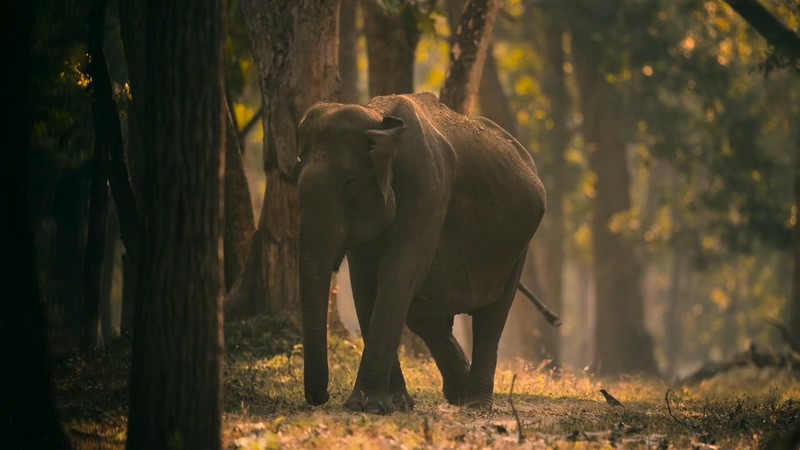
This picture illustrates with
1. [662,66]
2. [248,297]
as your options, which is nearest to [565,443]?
[248,297]

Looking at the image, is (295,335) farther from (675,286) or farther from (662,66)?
(675,286)

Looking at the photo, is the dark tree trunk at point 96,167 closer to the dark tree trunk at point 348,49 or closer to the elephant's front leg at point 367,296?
the elephant's front leg at point 367,296

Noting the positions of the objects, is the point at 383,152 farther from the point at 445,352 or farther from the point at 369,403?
the point at 445,352

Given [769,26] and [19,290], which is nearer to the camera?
[19,290]

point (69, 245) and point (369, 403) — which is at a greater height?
point (369, 403)

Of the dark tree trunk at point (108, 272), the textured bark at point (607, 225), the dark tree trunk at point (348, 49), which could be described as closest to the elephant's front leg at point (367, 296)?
the dark tree trunk at point (108, 272)

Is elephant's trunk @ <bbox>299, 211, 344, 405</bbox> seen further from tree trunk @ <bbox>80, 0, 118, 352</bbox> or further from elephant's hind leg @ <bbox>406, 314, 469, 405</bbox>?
tree trunk @ <bbox>80, 0, 118, 352</bbox>

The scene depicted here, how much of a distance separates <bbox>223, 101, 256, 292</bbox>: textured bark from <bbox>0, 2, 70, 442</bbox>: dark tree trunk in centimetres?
738

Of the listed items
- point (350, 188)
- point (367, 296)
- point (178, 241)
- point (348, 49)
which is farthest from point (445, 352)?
point (348, 49)

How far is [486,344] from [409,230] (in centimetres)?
232

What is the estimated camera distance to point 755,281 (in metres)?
51.9

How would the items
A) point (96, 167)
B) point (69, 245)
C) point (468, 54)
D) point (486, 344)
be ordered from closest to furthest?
point (486, 344) → point (96, 167) → point (468, 54) → point (69, 245)

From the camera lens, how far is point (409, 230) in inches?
485

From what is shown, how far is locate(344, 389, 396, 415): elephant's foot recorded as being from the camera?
11.8m
